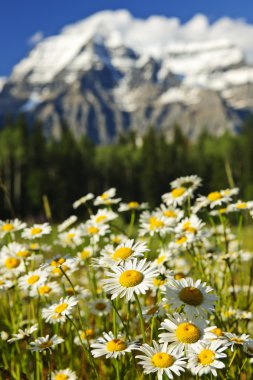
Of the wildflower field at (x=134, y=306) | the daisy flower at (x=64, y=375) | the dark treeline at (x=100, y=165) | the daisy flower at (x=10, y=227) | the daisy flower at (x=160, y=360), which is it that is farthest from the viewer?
the dark treeline at (x=100, y=165)

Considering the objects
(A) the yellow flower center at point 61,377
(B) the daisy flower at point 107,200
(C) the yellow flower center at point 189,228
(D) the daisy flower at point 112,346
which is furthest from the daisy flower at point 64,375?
(B) the daisy flower at point 107,200

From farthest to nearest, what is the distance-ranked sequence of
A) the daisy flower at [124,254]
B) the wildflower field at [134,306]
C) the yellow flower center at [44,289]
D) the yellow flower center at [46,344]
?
the yellow flower center at [44,289]
the yellow flower center at [46,344]
the daisy flower at [124,254]
the wildflower field at [134,306]

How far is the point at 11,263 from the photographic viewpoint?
2795 mm

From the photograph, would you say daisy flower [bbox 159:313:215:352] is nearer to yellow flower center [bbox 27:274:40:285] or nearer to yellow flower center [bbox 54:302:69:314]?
yellow flower center [bbox 54:302:69:314]

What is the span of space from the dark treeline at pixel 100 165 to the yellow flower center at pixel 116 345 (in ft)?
133

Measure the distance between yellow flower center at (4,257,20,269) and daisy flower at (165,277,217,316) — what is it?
4.62 ft

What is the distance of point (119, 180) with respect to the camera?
58.6 m

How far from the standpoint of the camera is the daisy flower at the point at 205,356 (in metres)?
1.54

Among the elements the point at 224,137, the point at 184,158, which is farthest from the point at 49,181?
the point at 224,137

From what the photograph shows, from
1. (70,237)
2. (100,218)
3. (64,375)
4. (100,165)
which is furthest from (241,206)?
(100,165)

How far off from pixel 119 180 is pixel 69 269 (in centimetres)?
5577

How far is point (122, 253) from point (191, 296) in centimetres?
39

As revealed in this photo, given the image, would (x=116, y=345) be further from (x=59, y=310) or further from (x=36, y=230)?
(x=36, y=230)

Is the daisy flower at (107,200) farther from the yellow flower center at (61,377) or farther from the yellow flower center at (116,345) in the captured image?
the yellow flower center at (116,345)
